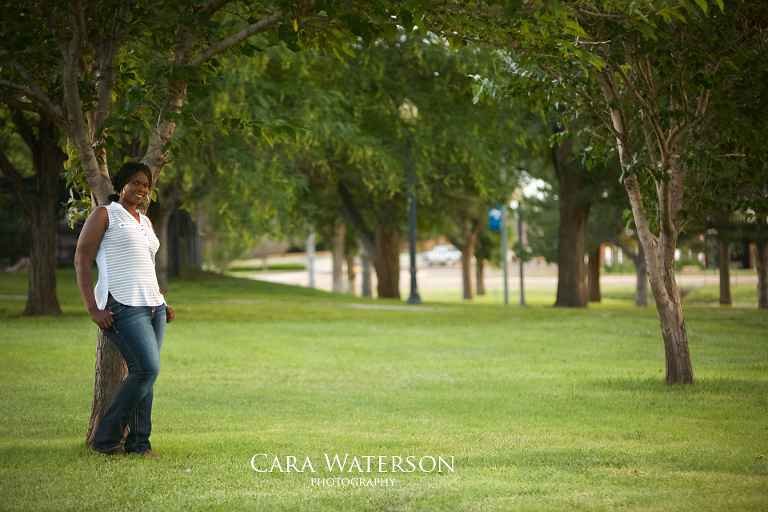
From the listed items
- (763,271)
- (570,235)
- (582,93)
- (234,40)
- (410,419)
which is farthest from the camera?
(763,271)

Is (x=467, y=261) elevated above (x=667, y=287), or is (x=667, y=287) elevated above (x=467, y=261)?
(x=467, y=261)

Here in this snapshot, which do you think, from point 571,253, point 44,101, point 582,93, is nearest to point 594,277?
point 571,253

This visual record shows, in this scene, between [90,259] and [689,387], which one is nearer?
[90,259]

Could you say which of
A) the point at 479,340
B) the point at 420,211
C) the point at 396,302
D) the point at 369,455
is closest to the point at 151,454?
the point at 369,455

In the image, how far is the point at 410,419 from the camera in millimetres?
7273

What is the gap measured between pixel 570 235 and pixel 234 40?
18299 mm

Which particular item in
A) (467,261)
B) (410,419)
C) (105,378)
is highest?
(467,261)

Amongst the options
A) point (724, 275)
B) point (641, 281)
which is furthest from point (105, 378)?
point (641, 281)

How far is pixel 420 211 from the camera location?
29.0 meters

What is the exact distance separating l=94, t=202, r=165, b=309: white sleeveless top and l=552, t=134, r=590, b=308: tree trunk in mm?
19005

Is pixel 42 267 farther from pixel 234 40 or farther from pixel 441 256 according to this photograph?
pixel 441 256

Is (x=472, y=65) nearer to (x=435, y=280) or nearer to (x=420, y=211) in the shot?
(x=420, y=211)

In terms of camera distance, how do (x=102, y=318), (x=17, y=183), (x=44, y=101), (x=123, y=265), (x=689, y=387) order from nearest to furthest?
(x=102, y=318)
(x=123, y=265)
(x=44, y=101)
(x=689, y=387)
(x=17, y=183)

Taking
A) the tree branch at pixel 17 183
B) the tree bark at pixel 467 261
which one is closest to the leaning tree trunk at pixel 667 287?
the tree branch at pixel 17 183
